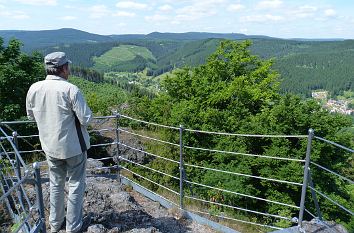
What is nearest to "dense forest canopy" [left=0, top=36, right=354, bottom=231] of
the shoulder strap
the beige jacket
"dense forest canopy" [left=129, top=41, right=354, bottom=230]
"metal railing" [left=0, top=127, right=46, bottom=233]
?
"dense forest canopy" [left=129, top=41, right=354, bottom=230]

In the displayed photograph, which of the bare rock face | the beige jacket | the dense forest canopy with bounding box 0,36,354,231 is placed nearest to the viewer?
the beige jacket

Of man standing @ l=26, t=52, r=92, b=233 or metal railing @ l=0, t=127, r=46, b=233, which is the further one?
man standing @ l=26, t=52, r=92, b=233

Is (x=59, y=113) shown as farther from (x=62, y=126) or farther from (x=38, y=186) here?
(x=38, y=186)

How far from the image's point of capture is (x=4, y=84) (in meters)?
13.5

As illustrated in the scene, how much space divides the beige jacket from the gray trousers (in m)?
0.18

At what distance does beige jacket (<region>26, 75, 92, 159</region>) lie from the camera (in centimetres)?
374

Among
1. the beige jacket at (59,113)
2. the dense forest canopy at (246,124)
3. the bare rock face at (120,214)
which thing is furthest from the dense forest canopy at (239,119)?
the beige jacket at (59,113)

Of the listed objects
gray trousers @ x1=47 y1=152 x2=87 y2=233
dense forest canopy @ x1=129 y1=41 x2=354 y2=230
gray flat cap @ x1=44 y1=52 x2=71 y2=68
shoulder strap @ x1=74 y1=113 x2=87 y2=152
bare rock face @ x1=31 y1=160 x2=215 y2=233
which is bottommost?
dense forest canopy @ x1=129 y1=41 x2=354 y2=230

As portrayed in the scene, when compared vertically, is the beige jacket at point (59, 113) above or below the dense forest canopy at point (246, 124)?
above

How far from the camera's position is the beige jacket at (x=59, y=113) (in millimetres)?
3744

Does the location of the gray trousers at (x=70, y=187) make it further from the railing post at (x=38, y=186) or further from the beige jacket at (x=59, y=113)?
the railing post at (x=38, y=186)

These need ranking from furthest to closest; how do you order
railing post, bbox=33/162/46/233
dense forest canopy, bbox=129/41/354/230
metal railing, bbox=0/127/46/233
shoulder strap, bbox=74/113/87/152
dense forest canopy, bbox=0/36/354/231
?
dense forest canopy, bbox=129/41/354/230
dense forest canopy, bbox=0/36/354/231
shoulder strap, bbox=74/113/87/152
railing post, bbox=33/162/46/233
metal railing, bbox=0/127/46/233

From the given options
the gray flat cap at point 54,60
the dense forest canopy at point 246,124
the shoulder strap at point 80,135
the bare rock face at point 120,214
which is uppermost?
the gray flat cap at point 54,60

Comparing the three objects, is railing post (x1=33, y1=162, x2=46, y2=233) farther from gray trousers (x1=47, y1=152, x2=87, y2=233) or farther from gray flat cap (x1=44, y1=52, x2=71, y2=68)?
gray flat cap (x1=44, y1=52, x2=71, y2=68)
